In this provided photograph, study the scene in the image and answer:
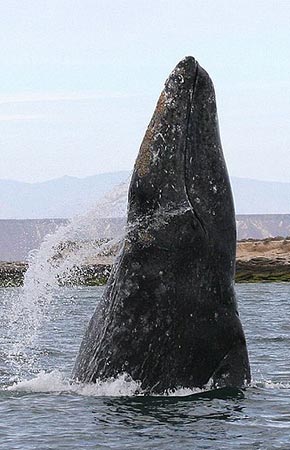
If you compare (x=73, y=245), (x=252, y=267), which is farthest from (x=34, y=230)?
(x=73, y=245)

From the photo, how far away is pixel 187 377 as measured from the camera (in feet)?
30.3

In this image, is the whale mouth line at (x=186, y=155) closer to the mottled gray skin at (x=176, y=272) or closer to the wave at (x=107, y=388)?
the mottled gray skin at (x=176, y=272)

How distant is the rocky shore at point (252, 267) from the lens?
5181 centimetres

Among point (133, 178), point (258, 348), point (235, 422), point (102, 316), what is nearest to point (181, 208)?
point (133, 178)

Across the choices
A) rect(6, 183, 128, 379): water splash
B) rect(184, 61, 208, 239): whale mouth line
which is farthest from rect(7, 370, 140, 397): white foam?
rect(184, 61, 208, 239): whale mouth line

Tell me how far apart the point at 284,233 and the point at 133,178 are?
5979 inches

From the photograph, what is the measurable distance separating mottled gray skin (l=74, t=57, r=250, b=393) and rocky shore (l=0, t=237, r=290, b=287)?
39.2 m

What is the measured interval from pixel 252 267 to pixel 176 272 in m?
44.0

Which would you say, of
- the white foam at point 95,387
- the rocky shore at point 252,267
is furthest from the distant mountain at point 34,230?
the white foam at point 95,387

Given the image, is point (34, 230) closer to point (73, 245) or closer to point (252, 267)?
point (252, 267)

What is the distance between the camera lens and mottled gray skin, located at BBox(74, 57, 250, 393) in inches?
363

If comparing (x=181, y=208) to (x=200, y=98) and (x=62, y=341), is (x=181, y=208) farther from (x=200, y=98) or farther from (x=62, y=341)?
(x=62, y=341)

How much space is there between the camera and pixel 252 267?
174 feet

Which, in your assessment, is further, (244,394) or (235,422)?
(244,394)
